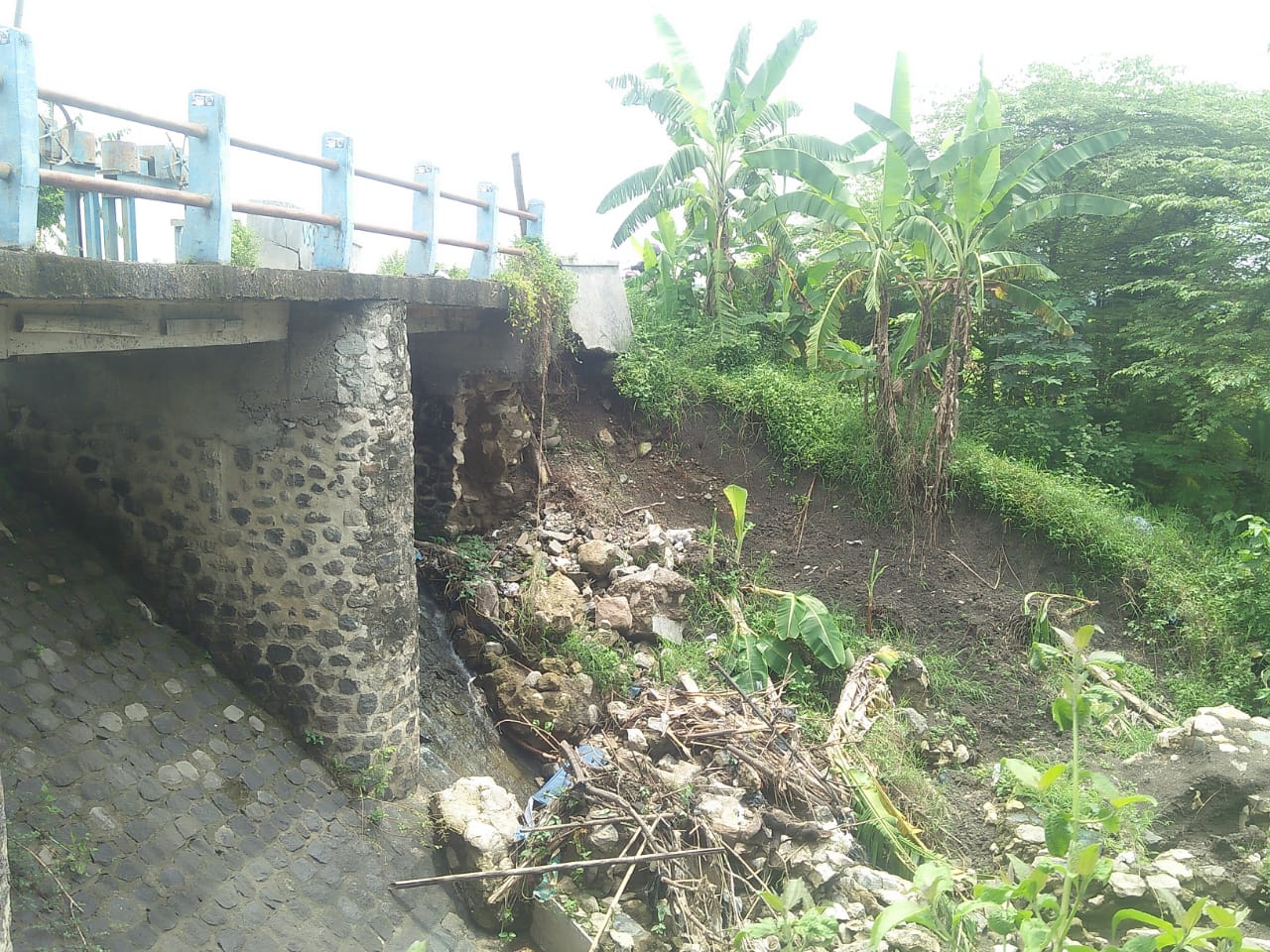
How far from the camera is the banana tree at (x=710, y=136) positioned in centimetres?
962

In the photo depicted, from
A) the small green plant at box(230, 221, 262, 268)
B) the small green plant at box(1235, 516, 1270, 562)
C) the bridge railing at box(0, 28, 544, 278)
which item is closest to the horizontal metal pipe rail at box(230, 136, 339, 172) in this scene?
the bridge railing at box(0, 28, 544, 278)

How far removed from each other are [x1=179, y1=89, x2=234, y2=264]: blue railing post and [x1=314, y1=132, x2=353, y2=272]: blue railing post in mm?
854

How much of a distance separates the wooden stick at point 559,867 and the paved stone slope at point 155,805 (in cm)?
20

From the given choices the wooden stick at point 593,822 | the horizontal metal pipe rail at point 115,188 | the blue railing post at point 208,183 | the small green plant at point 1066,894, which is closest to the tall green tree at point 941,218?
the wooden stick at point 593,822

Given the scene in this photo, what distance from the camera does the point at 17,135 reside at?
134 inches

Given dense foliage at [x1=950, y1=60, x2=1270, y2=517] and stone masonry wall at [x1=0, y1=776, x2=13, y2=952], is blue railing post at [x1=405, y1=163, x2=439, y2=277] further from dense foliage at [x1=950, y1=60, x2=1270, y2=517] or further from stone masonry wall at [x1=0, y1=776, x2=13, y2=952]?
dense foliage at [x1=950, y1=60, x2=1270, y2=517]

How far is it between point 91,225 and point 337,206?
4.39 feet

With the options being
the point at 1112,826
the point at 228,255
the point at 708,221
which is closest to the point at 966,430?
the point at 708,221

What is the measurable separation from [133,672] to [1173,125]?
11557mm

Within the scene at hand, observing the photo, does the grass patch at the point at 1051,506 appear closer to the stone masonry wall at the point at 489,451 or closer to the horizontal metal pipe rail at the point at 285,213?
the stone masonry wall at the point at 489,451

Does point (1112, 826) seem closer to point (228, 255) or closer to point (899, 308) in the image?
point (228, 255)

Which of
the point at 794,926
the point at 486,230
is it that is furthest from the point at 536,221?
the point at 794,926

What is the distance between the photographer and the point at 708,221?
10438 millimetres

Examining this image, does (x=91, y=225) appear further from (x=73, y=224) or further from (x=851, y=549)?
(x=851, y=549)
